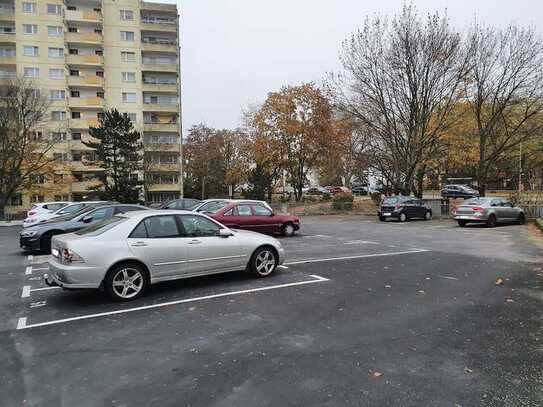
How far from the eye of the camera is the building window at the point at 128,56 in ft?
166

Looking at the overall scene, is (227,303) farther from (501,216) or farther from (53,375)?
(501,216)

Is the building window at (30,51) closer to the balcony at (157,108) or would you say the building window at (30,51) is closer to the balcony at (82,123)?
the balcony at (82,123)

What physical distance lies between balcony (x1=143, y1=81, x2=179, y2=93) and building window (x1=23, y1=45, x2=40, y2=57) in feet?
43.2

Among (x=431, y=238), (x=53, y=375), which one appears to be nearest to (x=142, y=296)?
(x=53, y=375)

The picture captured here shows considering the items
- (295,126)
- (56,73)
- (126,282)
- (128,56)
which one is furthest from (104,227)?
(128,56)

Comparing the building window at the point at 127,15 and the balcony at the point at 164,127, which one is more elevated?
the building window at the point at 127,15

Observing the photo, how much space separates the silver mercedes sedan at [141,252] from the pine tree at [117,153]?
2965 centimetres

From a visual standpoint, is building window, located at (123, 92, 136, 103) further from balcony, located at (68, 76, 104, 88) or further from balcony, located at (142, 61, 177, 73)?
balcony, located at (142, 61, 177, 73)

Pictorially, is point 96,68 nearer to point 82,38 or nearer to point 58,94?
point 82,38

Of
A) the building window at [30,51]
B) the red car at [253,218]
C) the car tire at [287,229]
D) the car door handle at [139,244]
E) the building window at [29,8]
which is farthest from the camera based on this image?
the building window at [29,8]

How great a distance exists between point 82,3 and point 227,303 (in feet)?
188

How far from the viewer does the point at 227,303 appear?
605 cm

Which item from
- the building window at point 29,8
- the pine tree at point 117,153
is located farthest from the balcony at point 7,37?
the pine tree at point 117,153

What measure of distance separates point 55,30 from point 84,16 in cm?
407
